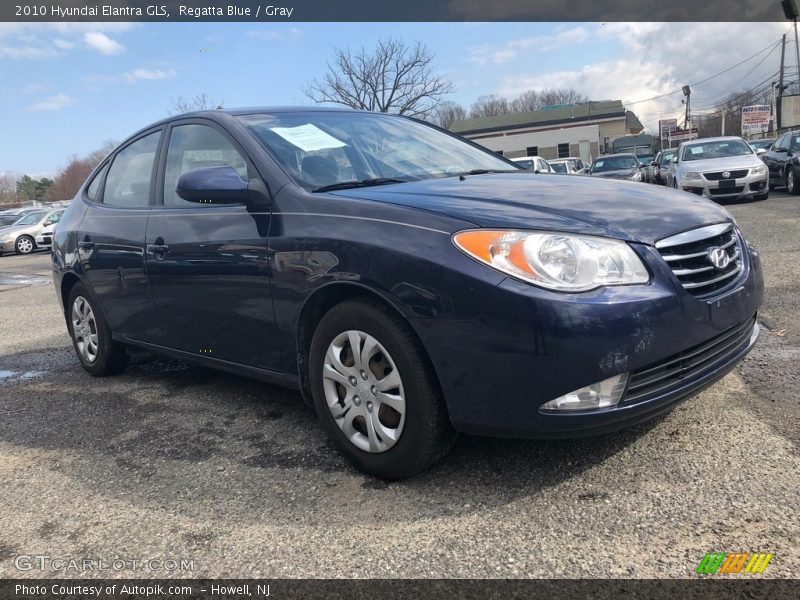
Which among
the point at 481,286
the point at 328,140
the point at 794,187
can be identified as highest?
the point at 328,140

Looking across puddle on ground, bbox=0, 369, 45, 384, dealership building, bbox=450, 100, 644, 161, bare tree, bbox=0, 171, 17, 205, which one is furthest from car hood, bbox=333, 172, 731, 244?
bare tree, bbox=0, 171, 17, 205

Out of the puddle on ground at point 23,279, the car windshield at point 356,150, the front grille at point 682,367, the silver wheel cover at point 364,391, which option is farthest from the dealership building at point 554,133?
the silver wheel cover at point 364,391

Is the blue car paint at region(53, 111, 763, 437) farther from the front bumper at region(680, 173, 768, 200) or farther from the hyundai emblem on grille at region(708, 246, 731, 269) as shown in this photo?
the front bumper at region(680, 173, 768, 200)

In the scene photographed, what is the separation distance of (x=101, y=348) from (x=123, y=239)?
101 cm

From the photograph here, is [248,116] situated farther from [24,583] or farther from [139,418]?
[24,583]

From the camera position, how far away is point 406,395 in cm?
255

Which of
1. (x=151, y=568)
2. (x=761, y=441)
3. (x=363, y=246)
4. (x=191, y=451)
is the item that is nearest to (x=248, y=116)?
(x=363, y=246)

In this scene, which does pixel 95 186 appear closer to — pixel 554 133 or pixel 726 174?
pixel 726 174

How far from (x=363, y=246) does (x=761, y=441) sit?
192 cm

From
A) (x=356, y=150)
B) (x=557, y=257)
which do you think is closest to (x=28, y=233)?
(x=356, y=150)

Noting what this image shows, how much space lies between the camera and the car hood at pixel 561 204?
2.48 metres

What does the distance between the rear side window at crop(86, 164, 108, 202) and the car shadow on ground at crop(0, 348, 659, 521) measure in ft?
4.67

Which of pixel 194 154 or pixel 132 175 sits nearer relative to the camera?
pixel 194 154

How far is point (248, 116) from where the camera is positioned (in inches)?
142
